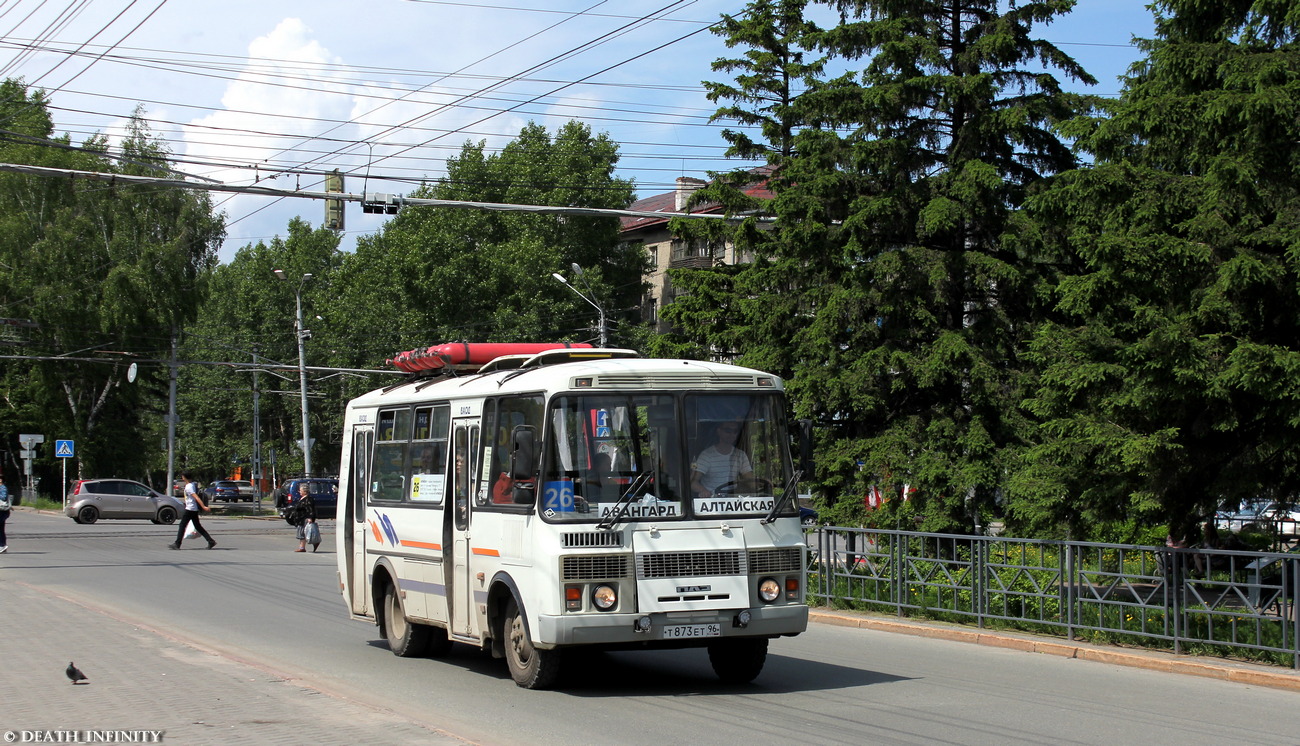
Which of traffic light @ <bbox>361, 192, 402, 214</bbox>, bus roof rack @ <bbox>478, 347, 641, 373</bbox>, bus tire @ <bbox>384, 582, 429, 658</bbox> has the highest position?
traffic light @ <bbox>361, 192, 402, 214</bbox>

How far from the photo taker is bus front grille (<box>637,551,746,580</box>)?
10.1 meters

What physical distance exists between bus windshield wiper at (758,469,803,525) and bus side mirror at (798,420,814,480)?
0.24 ft

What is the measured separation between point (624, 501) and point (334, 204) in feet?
34.8

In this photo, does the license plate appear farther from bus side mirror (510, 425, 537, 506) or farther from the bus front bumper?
bus side mirror (510, 425, 537, 506)

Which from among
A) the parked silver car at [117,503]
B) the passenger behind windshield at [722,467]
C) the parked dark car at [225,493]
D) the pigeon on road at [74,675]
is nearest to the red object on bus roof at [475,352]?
the passenger behind windshield at [722,467]

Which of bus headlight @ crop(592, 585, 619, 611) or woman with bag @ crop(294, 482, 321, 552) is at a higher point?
bus headlight @ crop(592, 585, 619, 611)

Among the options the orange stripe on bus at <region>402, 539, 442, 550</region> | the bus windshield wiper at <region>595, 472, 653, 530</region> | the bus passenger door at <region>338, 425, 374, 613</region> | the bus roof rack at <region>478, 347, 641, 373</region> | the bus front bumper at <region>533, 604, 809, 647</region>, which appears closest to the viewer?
the bus front bumper at <region>533, 604, 809, 647</region>

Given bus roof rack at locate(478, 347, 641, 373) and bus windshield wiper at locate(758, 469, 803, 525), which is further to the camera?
bus roof rack at locate(478, 347, 641, 373)

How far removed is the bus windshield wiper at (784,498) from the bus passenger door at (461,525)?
105 inches

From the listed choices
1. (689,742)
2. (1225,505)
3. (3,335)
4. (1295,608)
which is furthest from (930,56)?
(3,335)

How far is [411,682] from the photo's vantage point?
11.2 meters

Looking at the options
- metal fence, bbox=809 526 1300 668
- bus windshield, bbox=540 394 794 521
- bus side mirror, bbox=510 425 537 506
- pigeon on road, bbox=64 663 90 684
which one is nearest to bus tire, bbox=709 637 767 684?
bus windshield, bbox=540 394 794 521

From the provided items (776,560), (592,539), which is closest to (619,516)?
(592,539)

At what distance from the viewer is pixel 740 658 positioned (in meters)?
11.0
